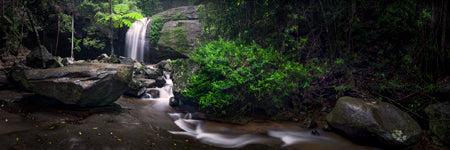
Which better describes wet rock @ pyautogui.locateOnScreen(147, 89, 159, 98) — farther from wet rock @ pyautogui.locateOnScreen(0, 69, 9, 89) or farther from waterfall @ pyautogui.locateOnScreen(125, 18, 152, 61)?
waterfall @ pyautogui.locateOnScreen(125, 18, 152, 61)

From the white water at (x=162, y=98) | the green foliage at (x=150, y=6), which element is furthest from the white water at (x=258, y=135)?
the green foliage at (x=150, y=6)

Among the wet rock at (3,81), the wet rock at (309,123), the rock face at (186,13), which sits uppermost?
the rock face at (186,13)

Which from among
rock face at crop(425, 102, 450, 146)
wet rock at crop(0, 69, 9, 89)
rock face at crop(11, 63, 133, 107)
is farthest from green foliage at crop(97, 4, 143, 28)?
rock face at crop(425, 102, 450, 146)

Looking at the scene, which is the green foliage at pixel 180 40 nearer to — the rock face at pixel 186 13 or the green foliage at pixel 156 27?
A: the green foliage at pixel 156 27

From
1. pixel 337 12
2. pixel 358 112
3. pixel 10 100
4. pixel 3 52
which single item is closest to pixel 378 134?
pixel 358 112

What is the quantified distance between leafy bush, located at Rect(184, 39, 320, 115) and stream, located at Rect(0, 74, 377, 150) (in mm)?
632

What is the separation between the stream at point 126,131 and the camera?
323 cm

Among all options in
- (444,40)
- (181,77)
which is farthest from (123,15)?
(444,40)

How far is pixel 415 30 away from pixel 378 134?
12.1 feet

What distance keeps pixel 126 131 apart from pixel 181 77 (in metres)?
3.10

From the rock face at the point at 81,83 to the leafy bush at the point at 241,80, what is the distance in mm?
1974

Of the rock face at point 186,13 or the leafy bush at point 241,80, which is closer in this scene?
the leafy bush at point 241,80

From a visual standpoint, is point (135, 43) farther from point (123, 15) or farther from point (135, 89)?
point (135, 89)

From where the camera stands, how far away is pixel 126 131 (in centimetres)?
403
